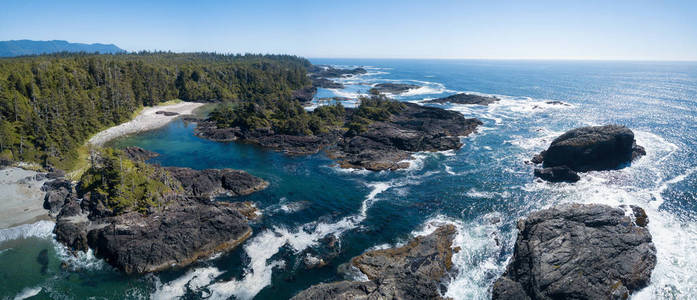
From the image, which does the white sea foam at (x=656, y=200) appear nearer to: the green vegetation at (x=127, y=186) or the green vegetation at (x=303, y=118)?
the green vegetation at (x=303, y=118)

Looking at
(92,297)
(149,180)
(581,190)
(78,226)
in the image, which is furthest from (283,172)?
(581,190)

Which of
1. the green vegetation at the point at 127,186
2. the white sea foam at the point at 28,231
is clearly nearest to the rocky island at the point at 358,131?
the green vegetation at the point at 127,186

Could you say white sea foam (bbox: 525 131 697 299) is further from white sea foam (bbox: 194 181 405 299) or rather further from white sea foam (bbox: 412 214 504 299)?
white sea foam (bbox: 194 181 405 299)

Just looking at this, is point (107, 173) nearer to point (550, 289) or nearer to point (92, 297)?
point (92, 297)

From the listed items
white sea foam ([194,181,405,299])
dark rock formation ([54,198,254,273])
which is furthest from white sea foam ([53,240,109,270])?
white sea foam ([194,181,405,299])

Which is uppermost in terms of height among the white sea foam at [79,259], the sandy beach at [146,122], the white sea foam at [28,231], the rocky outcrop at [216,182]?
the sandy beach at [146,122]

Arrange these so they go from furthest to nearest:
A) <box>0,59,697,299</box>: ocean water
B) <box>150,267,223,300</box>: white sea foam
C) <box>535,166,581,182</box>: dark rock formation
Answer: <box>535,166,581,182</box>: dark rock formation → <box>0,59,697,299</box>: ocean water → <box>150,267,223,300</box>: white sea foam

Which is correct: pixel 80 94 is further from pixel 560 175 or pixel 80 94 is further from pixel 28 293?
pixel 560 175
